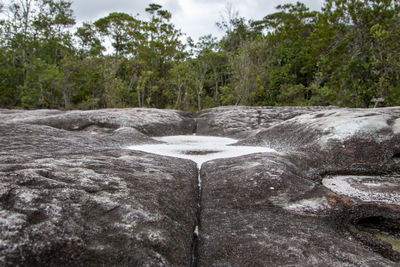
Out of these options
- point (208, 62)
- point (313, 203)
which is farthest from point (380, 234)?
point (208, 62)

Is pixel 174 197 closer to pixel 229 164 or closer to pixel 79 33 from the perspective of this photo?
pixel 229 164

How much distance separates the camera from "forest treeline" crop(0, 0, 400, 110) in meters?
13.7

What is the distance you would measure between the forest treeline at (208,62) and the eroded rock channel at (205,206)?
10877 mm

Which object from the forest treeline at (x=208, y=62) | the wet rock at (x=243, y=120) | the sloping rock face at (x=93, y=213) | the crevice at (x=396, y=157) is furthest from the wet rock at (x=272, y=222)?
the forest treeline at (x=208, y=62)

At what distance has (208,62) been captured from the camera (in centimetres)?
2416

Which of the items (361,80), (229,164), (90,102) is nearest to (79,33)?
(90,102)

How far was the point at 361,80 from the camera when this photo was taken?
45.3ft

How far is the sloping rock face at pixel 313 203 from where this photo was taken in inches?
57.9

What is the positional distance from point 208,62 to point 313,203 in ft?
77.2

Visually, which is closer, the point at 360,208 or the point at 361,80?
the point at 360,208

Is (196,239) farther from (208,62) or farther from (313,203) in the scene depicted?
(208,62)

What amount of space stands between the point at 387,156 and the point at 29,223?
3819mm

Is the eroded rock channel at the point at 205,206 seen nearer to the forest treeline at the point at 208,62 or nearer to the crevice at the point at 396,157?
the crevice at the point at 396,157

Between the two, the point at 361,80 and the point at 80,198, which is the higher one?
the point at 361,80
